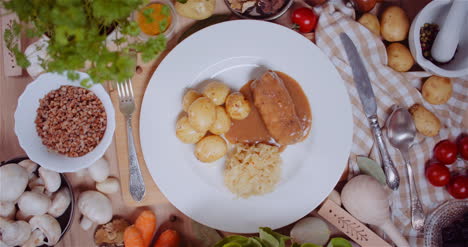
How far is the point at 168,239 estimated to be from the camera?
182 centimetres

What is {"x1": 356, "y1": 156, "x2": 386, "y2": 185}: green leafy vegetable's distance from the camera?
1.84 m

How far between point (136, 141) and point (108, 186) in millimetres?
255

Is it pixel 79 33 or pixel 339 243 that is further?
Answer: pixel 339 243

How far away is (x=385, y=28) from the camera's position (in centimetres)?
188

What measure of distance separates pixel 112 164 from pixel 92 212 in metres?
0.25

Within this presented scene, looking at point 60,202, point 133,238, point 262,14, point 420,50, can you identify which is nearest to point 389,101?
point 420,50

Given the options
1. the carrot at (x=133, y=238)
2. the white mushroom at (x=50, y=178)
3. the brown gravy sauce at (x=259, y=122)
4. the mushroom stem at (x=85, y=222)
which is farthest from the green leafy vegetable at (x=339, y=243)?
the white mushroom at (x=50, y=178)

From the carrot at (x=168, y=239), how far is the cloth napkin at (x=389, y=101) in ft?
2.94

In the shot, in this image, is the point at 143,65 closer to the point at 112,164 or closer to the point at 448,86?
the point at 112,164

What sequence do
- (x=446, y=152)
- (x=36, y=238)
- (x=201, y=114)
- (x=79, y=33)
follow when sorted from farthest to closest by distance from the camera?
(x=446, y=152)
(x=36, y=238)
(x=201, y=114)
(x=79, y=33)

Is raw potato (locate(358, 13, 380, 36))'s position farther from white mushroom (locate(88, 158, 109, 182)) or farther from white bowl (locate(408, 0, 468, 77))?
white mushroom (locate(88, 158, 109, 182))

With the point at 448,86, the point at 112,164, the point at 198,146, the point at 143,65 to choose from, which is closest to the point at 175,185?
the point at 198,146

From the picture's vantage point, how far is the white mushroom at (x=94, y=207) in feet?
5.90

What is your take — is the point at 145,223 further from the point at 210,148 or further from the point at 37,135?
the point at 37,135
